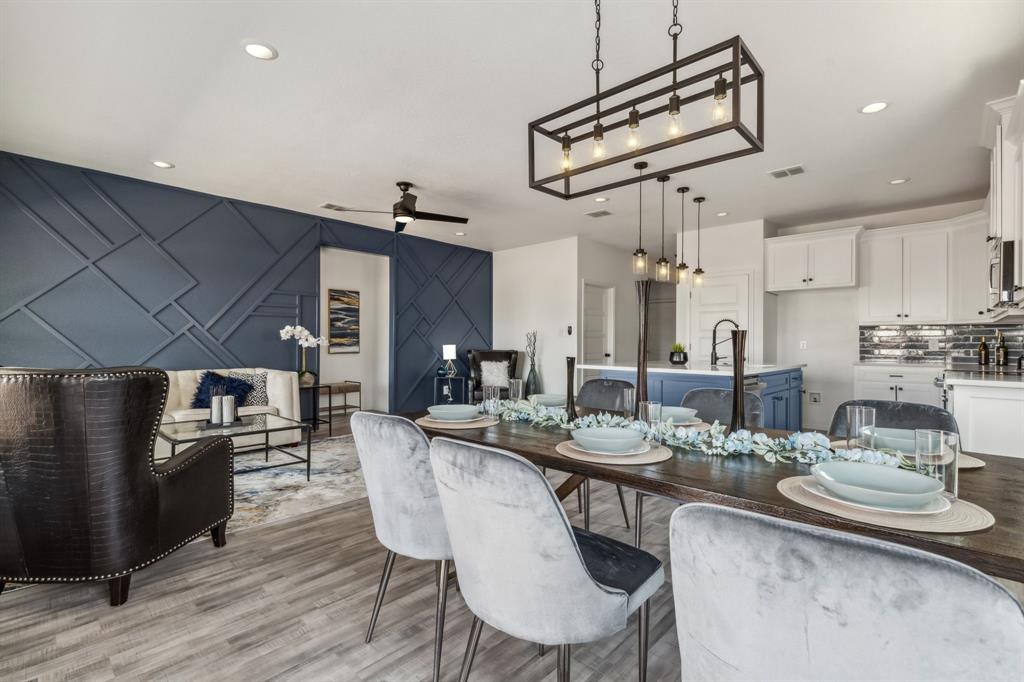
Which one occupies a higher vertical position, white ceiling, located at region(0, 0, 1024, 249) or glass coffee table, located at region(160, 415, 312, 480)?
white ceiling, located at region(0, 0, 1024, 249)

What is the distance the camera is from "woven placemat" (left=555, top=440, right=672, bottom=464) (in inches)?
59.6

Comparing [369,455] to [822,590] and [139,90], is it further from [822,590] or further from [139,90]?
[139,90]

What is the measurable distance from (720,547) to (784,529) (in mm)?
102

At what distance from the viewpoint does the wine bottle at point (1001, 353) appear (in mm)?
4477

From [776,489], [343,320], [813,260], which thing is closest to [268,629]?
[776,489]

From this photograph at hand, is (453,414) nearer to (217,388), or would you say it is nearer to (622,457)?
(622,457)

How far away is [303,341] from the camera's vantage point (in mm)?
5570

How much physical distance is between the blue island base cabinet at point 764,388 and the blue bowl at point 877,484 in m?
2.70

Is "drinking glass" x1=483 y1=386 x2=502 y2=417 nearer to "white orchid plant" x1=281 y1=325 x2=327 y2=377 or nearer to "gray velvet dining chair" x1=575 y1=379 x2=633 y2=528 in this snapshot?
"gray velvet dining chair" x1=575 y1=379 x2=633 y2=528

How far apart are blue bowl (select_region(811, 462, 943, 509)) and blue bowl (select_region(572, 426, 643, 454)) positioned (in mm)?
519

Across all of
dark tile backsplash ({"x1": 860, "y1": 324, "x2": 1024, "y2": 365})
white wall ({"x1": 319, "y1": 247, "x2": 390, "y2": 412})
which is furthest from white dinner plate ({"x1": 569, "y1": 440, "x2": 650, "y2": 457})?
white wall ({"x1": 319, "y1": 247, "x2": 390, "y2": 412})

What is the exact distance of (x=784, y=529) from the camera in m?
0.68

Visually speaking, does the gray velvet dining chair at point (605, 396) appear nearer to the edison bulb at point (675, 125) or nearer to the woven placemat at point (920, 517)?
the edison bulb at point (675, 125)

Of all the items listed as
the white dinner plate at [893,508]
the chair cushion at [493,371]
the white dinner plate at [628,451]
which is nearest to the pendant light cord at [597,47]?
the white dinner plate at [628,451]
